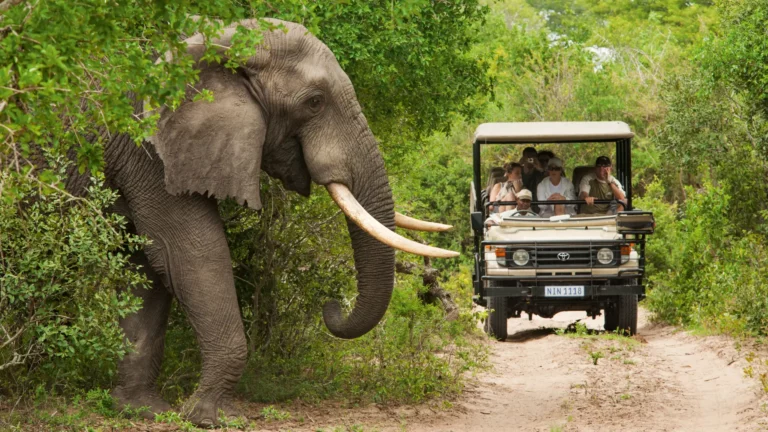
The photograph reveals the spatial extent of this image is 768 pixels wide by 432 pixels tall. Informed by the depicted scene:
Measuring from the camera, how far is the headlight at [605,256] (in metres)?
14.4

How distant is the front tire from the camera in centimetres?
1488

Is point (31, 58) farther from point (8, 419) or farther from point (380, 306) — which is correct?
point (380, 306)

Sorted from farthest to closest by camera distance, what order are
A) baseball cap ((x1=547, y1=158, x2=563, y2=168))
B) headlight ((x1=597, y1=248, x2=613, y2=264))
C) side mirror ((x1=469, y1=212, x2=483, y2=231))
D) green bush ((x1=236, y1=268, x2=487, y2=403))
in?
baseball cap ((x1=547, y1=158, x2=563, y2=168)) → side mirror ((x1=469, y1=212, x2=483, y2=231)) → headlight ((x1=597, y1=248, x2=613, y2=264)) → green bush ((x1=236, y1=268, x2=487, y2=403))

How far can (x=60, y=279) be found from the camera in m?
8.16

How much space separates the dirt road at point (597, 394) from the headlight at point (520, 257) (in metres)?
1.03

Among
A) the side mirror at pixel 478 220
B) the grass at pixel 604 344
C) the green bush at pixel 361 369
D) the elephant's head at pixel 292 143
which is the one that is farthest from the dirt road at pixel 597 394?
the side mirror at pixel 478 220

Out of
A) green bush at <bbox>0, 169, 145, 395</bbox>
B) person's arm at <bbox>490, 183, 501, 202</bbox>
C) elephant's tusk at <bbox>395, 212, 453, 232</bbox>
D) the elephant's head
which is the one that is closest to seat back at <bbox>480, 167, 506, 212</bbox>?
person's arm at <bbox>490, 183, 501, 202</bbox>

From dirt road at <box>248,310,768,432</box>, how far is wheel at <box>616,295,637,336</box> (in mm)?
426

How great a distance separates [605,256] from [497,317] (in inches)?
62.1

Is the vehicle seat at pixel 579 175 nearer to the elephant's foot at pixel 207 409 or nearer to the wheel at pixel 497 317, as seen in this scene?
the wheel at pixel 497 317

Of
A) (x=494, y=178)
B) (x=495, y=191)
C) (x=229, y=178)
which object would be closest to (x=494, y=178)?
(x=494, y=178)

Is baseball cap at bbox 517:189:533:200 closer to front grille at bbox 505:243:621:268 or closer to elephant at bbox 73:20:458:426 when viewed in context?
front grille at bbox 505:243:621:268

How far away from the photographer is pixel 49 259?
26.9 feet

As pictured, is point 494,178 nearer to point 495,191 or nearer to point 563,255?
point 495,191
